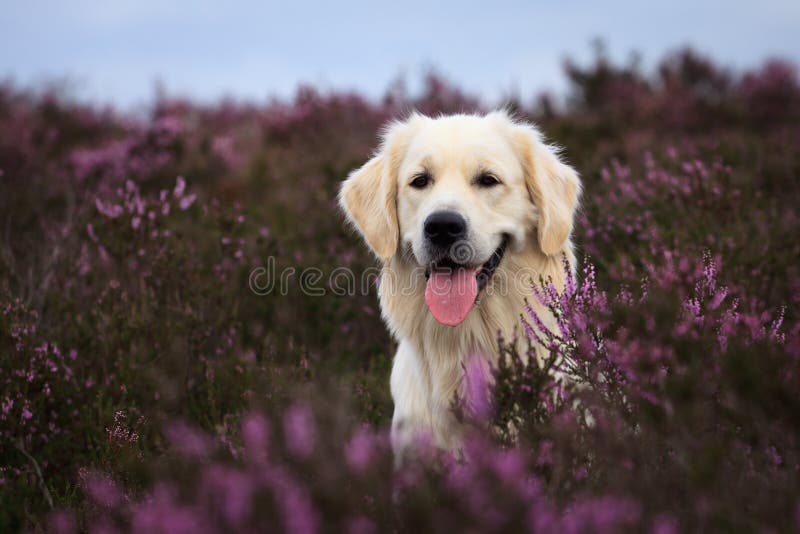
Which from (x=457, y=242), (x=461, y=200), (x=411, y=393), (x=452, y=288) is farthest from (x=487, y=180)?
(x=411, y=393)

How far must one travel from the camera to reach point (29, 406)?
2988mm

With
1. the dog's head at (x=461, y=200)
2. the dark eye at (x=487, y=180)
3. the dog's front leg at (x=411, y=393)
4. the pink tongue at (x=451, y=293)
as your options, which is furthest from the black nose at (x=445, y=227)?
→ the dog's front leg at (x=411, y=393)

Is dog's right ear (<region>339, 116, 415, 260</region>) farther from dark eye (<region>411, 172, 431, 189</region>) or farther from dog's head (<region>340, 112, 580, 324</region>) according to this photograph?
dark eye (<region>411, 172, 431, 189</region>)

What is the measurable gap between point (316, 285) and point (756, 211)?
294cm

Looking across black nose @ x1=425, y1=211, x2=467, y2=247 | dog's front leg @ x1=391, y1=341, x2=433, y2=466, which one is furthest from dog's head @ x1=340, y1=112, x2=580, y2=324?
dog's front leg @ x1=391, y1=341, x2=433, y2=466

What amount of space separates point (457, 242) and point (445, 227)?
0.08 metres

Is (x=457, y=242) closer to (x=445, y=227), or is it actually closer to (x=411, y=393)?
(x=445, y=227)

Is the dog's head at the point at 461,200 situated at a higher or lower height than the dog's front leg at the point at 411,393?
higher

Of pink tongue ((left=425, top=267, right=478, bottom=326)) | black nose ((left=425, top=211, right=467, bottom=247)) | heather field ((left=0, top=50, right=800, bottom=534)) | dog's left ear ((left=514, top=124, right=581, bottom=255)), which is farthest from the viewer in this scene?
dog's left ear ((left=514, top=124, right=581, bottom=255))

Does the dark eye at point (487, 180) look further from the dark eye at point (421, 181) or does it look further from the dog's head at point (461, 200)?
the dark eye at point (421, 181)

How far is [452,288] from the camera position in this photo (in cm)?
274

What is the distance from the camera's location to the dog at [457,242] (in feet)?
8.68

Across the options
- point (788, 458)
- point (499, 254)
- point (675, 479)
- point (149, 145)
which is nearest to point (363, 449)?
point (675, 479)

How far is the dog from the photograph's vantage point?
2.64m
